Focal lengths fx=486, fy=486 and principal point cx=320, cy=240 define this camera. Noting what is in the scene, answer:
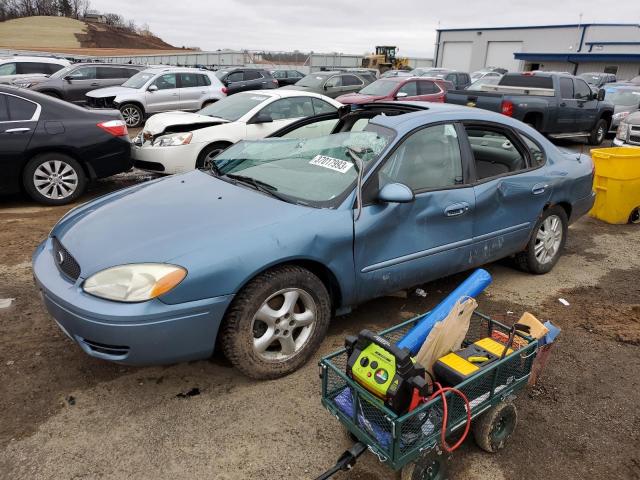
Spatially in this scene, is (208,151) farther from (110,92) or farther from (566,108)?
(566,108)

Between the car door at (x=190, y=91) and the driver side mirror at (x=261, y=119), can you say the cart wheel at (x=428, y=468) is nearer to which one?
the driver side mirror at (x=261, y=119)

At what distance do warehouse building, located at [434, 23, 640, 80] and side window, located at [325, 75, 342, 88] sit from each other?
95.6 feet

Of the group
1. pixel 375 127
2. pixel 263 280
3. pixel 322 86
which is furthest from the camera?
pixel 322 86

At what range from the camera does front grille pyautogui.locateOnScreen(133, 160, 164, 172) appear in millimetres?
6770

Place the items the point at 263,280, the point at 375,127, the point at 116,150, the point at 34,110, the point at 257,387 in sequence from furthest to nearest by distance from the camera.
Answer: the point at 116,150 → the point at 34,110 → the point at 375,127 → the point at 257,387 → the point at 263,280

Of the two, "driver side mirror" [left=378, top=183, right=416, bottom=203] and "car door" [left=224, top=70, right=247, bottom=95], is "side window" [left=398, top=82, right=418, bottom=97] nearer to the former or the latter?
"car door" [left=224, top=70, right=247, bottom=95]

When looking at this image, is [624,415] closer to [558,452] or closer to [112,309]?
[558,452]

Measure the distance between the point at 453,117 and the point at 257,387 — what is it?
2.41 meters

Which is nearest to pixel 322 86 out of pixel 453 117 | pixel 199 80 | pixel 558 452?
pixel 199 80

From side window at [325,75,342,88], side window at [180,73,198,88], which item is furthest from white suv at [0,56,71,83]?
side window at [325,75,342,88]

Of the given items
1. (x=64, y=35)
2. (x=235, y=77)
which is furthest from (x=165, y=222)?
(x=64, y=35)

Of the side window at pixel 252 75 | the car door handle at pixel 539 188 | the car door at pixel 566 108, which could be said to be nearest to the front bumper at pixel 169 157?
the car door handle at pixel 539 188

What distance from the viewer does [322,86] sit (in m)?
15.0

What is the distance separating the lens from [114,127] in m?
6.45
